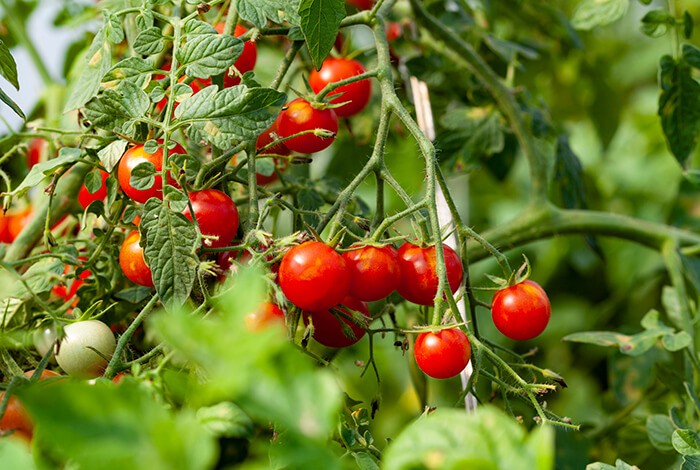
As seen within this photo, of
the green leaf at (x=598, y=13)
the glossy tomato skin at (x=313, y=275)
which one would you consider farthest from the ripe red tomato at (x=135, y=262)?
the green leaf at (x=598, y=13)

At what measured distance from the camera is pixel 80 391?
32 cm

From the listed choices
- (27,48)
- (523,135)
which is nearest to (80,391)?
(523,135)

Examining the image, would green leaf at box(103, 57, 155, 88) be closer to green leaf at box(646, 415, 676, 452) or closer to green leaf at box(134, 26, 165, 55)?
green leaf at box(134, 26, 165, 55)

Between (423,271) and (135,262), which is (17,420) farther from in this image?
(423,271)

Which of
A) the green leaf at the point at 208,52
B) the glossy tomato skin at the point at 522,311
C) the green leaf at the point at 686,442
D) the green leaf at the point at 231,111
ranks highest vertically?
the green leaf at the point at 208,52

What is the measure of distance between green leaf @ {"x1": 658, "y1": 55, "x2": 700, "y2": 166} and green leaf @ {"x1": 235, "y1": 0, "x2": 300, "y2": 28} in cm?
57

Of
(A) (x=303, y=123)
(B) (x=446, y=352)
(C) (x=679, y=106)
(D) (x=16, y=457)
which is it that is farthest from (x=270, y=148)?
(C) (x=679, y=106)

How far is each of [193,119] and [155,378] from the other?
213 millimetres

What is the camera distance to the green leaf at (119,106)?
0.64 meters

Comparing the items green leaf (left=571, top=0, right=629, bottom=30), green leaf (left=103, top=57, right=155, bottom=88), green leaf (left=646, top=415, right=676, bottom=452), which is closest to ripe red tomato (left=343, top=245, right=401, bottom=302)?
green leaf (left=103, top=57, right=155, bottom=88)

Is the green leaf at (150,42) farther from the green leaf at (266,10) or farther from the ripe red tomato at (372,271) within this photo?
the ripe red tomato at (372,271)

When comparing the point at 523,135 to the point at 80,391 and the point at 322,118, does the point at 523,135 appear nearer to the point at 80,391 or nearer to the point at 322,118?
the point at 322,118

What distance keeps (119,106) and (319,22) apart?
0.60 feet

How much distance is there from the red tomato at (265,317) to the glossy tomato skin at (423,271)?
0.12 m
